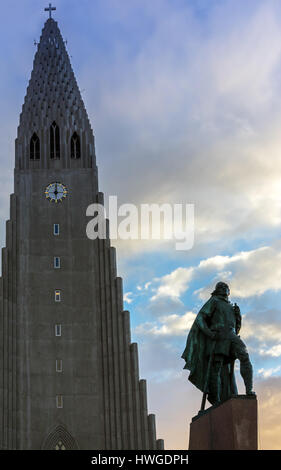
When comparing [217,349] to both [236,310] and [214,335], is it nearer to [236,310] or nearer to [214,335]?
[214,335]

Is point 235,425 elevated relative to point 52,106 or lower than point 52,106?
lower

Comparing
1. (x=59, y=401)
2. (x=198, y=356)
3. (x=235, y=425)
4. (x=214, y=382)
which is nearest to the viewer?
(x=235, y=425)

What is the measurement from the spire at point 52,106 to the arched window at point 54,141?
0.37 meters

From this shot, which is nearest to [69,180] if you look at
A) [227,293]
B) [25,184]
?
[25,184]

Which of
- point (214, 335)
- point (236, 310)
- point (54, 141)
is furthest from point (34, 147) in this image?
point (214, 335)

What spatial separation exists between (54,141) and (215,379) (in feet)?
164

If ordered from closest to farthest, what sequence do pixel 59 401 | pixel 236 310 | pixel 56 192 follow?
pixel 236 310, pixel 59 401, pixel 56 192

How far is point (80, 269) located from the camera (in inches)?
2601

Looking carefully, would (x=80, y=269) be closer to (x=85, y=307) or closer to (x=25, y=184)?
(x=85, y=307)

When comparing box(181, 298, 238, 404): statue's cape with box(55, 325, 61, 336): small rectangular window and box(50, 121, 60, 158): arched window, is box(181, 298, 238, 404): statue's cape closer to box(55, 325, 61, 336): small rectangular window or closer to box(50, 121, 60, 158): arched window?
box(55, 325, 61, 336): small rectangular window

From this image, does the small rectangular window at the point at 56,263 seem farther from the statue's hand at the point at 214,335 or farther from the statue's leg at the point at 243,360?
the statue's leg at the point at 243,360

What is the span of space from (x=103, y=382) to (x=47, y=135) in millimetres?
21926

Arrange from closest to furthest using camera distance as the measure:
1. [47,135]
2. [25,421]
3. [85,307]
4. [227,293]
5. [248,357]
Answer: [248,357], [227,293], [25,421], [85,307], [47,135]

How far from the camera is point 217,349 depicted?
23188 millimetres
